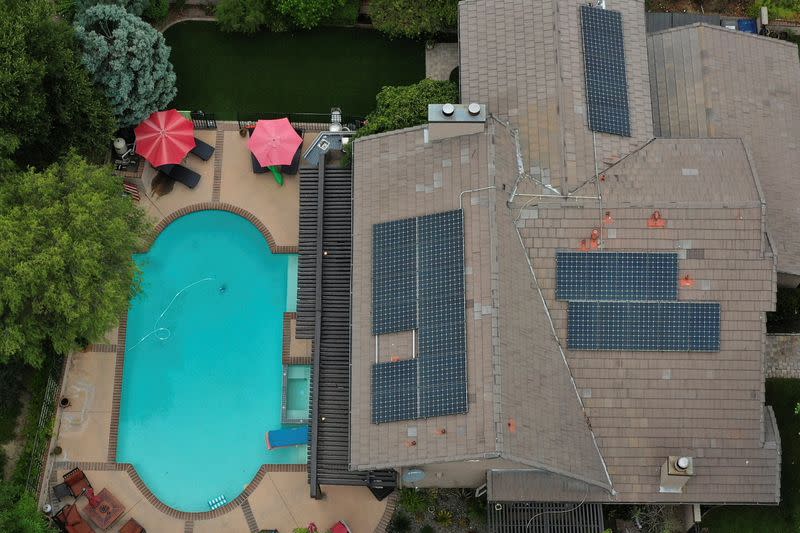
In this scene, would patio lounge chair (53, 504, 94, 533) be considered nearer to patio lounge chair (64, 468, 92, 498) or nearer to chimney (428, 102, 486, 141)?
patio lounge chair (64, 468, 92, 498)

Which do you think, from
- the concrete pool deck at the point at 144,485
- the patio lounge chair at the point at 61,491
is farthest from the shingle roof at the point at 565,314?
the patio lounge chair at the point at 61,491

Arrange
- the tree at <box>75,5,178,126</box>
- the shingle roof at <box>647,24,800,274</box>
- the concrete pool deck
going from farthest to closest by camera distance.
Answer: the tree at <box>75,5,178,126</box>, the concrete pool deck, the shingle roof at <box>647,24,800,274</box>

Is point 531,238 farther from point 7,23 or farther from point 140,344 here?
point 7,23

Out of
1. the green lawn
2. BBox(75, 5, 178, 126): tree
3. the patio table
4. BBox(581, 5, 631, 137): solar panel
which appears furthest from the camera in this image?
the green lawn

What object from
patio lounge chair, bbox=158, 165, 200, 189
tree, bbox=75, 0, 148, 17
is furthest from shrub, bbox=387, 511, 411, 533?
tree, bbox=75, 0, 148, 17

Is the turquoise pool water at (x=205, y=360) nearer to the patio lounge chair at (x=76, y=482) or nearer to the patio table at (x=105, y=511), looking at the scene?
the patio table at (x=105, y=511)

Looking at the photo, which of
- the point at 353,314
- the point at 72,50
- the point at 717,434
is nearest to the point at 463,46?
the point at 353,314
